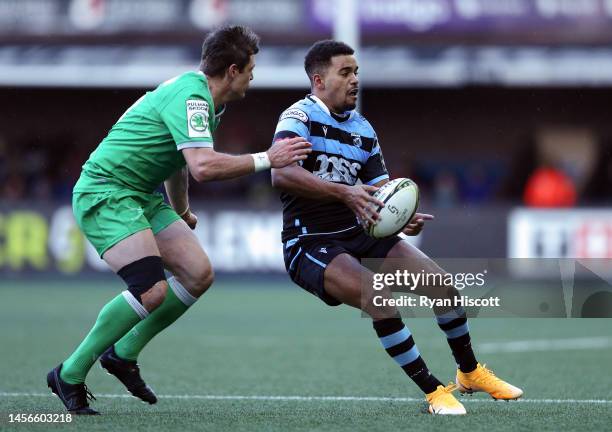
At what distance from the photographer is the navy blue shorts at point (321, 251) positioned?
261 inches

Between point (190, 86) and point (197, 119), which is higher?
point (190, 86)

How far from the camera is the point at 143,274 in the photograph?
6.48m

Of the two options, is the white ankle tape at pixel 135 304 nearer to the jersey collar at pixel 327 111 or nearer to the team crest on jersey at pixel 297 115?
the team crest on jersey at pixel 297 115

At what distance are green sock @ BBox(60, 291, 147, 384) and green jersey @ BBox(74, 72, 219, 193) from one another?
66 centimetres

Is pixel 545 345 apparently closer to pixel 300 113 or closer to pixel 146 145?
pixel 300 113

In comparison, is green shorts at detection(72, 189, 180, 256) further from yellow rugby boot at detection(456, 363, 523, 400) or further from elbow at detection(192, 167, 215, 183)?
yellow rugby boot at detection(456, 363, 523, 400)

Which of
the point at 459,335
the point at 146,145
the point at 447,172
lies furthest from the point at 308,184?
the point at 447,172

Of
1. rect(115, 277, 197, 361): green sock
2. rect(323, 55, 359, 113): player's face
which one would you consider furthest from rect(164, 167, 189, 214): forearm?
rect(323, 55, 359, 113): player's face

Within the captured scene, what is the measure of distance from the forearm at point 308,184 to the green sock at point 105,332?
1.06 meters

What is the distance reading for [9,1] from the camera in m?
22.5

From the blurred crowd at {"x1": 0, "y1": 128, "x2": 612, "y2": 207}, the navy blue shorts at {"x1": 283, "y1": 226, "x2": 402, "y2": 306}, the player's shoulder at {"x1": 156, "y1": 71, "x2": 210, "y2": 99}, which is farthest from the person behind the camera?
the blurred crowd at {"x1": 0, "y1": 128, "x2": 612, "y2": 207}

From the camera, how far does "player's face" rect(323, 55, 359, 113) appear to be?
6863 mm

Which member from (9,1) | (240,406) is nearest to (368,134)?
(240,406)

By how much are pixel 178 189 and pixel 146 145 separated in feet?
2.12
